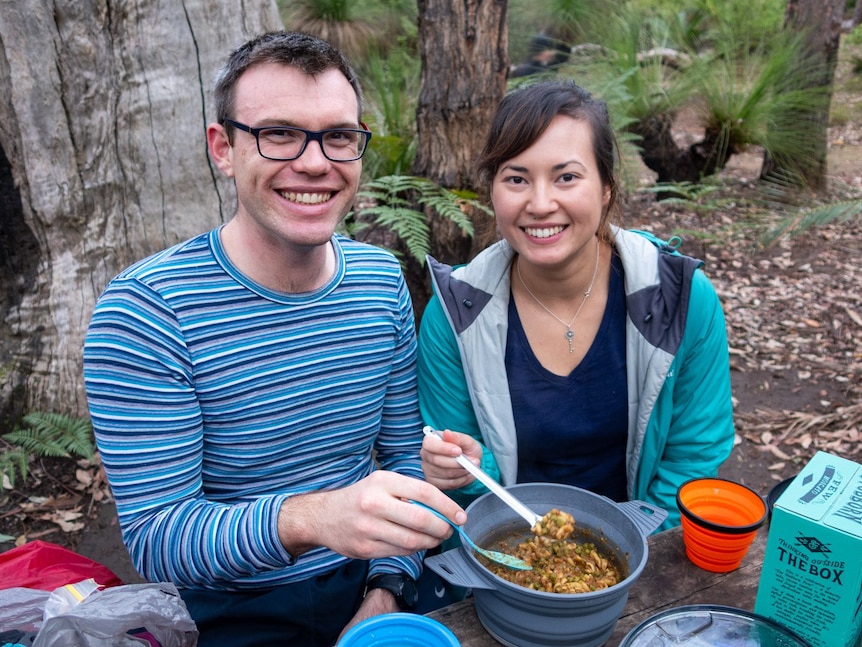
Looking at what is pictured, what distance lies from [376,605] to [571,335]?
3.23 feet

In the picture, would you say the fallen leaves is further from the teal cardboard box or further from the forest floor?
the teal cardboard box

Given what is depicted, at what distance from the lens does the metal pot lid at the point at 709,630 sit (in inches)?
46.9

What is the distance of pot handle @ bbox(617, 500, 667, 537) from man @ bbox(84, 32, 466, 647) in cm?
51

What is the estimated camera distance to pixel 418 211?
400cm

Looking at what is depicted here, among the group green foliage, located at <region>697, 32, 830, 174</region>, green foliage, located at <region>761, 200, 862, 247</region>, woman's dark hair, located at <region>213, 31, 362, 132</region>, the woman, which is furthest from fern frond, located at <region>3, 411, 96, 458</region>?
green foliage, located at <region>697, 32, 830, 174</region>

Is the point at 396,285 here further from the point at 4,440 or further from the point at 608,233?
the point at 4,440

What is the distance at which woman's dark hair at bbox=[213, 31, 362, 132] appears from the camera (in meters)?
1.74

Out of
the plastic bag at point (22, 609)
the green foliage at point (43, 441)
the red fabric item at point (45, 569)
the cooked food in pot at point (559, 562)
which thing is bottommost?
the green foliage at point (43, 441)

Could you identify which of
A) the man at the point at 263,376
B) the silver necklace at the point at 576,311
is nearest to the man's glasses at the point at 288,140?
the man at the point at 263,376

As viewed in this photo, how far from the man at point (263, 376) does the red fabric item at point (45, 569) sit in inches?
8.5

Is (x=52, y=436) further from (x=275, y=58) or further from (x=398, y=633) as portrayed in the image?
(x=398, y=633)

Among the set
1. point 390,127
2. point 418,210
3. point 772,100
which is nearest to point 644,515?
point 418,210

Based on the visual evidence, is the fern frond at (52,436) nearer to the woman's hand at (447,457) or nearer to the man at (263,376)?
the man at (263,376)

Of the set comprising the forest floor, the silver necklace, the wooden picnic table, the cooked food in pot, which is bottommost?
the forest floor
